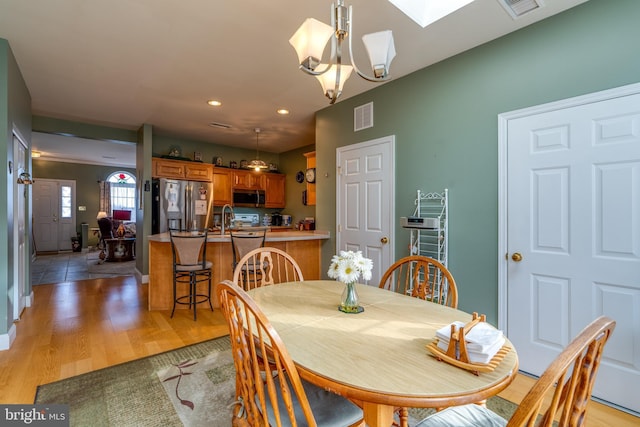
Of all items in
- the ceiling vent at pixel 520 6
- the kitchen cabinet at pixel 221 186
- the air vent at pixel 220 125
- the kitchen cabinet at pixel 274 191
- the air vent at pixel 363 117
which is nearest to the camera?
the ceiling vent at pixel 520 6

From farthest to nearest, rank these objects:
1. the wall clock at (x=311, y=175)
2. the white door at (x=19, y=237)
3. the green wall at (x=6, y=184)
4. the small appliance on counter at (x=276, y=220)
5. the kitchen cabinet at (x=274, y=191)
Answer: the small appliance on counter at (x=276, y=220) < the kitchen cabinet at (x=274, y=191) < the wall clock at (x=311, y=175) < the white door at (x=19, y=237) < the green wall at (x=6, y=184)

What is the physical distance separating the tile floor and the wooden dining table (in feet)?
18.5

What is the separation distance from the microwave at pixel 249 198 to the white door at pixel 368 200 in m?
3.25

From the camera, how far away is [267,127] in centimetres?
511

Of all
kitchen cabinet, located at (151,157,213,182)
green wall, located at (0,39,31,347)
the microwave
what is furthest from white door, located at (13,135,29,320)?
the microwave

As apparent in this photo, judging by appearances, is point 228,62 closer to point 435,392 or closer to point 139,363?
point 139,363

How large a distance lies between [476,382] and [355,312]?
0.66 m

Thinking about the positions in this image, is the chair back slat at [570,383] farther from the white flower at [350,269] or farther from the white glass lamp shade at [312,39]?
the white glass lamp shade at [312,39]

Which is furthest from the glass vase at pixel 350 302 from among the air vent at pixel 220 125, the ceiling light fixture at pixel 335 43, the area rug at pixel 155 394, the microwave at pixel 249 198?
the microwave at pixel 249 198

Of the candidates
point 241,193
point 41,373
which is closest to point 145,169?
point 241,193

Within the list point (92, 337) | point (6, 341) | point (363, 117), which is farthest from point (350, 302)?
point (6, 341)

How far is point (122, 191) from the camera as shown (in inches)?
391

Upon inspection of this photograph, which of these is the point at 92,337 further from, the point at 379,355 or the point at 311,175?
the point at 311,175

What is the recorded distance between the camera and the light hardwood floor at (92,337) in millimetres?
2068
